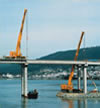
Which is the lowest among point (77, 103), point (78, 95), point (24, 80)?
point (77, 103)

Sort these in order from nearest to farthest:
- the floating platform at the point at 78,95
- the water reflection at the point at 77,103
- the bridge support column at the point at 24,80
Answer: the water reflection at the point at 77,103 < the bridge support column at the point at 24,80 < the floating platform at the point at 78,95

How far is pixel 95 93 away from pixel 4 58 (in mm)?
34020

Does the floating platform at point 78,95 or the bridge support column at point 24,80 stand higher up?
the bridge support column at point 24,80

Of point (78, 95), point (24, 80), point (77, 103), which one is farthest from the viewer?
point (78, 95)

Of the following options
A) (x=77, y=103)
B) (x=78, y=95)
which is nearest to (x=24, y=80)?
(x=78, y=95)

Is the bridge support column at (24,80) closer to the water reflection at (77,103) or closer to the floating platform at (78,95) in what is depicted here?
the water reflection at (77,103)

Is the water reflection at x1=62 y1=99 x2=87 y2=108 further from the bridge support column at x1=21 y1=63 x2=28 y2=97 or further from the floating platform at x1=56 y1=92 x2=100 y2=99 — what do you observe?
the bridge support column at x1=21 y1=63 x2=28 y2=97

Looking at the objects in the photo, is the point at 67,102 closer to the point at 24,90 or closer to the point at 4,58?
the point at 24,90

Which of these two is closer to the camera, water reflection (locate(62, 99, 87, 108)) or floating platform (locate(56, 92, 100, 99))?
water reflection (locate(62, 99, 87, 108))

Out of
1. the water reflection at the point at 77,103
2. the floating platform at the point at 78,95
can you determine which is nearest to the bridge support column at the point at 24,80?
the water reflection at the point at 77,103

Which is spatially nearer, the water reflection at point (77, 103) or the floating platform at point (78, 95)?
the water reflection at point (77, 103)

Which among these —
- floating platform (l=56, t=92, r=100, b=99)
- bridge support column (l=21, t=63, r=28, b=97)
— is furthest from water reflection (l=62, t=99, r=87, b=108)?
bridge support column (l=21, t=63, r=28, b=97)

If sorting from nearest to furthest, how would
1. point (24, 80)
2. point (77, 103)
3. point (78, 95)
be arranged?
point (77, 103) → point (24, 80) → point (78, 95)

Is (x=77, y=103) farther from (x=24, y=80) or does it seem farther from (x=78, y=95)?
(x=24, y=80)
